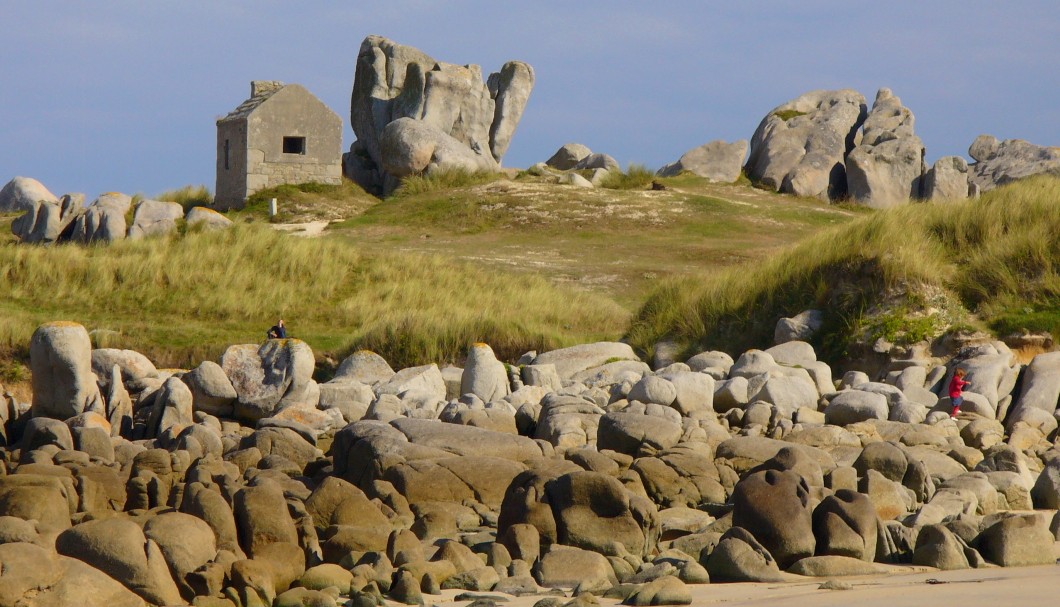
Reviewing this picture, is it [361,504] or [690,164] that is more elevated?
[690,164]

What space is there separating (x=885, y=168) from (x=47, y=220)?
29.8 metres

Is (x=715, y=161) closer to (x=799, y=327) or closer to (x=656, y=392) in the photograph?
(x=799, y=327)

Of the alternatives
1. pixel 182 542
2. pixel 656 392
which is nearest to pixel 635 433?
pixel 656 392

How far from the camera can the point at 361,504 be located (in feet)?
29.8

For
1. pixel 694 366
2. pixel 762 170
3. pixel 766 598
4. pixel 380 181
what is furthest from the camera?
pixel 762 170

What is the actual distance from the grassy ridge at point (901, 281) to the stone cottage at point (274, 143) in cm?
2069

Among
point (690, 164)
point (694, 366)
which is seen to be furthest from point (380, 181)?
point (694, 366)

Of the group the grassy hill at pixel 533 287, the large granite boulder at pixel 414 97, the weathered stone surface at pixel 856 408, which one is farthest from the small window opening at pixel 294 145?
the weathered stone surface at pixel 856 408

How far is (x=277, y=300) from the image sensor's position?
21.6m

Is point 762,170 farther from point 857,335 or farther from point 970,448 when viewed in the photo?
point 970,448

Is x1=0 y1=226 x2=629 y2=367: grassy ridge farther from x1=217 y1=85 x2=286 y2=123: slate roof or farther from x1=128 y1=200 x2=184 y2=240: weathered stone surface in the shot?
x1=217 y1=85 x2=286 y2=123: slate roof

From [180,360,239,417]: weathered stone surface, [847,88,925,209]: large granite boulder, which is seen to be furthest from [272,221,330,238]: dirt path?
[847,88,925,209]: large granite boulder

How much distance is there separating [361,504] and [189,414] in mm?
5194

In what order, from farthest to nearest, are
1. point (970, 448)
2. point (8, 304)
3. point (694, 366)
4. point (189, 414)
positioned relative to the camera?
point (8, 304) → point (694, 366) → point (189, 414) → point (970, 448)
